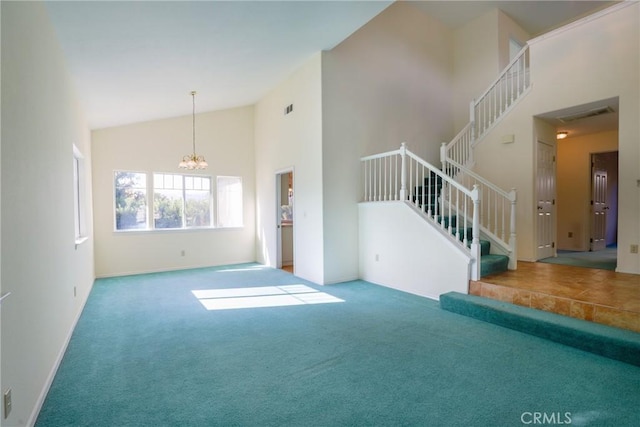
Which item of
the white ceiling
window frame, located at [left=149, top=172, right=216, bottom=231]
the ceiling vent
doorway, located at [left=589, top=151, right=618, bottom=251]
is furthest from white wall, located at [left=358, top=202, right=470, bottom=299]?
doorway, located at [left=589, top=151, right=618, bottom=251]

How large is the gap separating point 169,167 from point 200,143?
855mm

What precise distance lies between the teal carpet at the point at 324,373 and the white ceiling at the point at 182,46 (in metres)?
3.00

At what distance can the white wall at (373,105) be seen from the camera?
537 cm

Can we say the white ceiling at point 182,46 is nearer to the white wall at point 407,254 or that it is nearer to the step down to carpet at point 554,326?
the white wall at point 407,254

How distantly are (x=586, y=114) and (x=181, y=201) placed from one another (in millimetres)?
7741

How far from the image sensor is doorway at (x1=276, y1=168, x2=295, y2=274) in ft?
22.6

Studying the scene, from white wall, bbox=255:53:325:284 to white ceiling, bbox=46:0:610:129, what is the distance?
430 mm

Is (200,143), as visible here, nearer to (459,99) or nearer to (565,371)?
(459,99)

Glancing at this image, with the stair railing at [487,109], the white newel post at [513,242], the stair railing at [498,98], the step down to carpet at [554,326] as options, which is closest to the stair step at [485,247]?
the white newel post at [513,242]

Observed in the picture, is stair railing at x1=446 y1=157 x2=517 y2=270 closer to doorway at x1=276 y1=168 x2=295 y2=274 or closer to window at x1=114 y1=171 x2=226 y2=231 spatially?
doorway at x1=276 y1=168 x2=295 y2=274

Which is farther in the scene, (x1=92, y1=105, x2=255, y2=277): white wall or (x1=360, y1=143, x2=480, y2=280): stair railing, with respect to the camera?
(x1=92, y1=105, x2=255, y2=277): white wall

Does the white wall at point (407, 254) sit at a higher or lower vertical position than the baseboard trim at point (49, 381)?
higher

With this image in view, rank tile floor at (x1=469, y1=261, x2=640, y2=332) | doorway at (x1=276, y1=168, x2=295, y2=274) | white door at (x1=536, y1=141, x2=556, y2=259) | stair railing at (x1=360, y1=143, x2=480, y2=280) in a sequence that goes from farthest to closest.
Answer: doorway at (x1=276, y1=168, x2=295, y2=274) < white door at (x1=536, y1=141, x2=556, y2=259) < stair railing at (x1=360, y1=143, x2=480, y2=280) < tile floor at (x1=469, y1=261, x2=640, y2=332)

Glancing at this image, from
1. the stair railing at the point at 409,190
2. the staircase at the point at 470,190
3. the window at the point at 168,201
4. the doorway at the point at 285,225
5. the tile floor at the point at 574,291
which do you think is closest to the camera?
the tile floor at the point at 574,291
